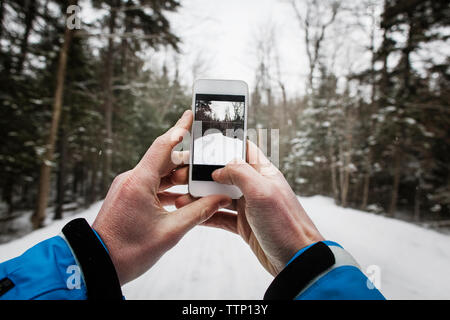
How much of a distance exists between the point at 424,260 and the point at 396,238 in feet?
1.58

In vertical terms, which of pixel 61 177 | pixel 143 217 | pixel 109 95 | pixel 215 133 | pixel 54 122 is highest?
pixel 109 95

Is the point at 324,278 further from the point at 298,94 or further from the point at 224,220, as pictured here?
the point at 298,94

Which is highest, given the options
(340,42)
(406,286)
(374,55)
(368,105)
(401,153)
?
(374,55)

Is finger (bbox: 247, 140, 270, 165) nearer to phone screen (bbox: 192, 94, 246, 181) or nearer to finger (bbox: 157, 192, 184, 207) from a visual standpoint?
phone screen (bbox: 192, 94, 246, 181)

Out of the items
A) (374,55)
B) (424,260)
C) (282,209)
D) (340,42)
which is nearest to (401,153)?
(374,55)

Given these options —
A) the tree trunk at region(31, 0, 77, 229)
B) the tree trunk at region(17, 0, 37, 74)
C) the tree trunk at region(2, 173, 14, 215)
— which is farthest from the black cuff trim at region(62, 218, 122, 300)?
the tree trunk at region(2, 173, 14, 215)

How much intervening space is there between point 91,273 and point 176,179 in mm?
584

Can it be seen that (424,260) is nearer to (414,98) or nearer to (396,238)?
(396,238)

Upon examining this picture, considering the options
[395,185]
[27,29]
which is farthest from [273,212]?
[395,185]

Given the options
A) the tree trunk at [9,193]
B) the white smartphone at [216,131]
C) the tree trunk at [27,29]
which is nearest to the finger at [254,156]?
the white smartphone at [216,131]

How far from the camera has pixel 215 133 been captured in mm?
1166

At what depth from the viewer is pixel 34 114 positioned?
489 centimetres

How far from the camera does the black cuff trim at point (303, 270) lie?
2.49 ft

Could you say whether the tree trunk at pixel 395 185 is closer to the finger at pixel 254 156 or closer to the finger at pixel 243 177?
the finger at pixel 254 156
